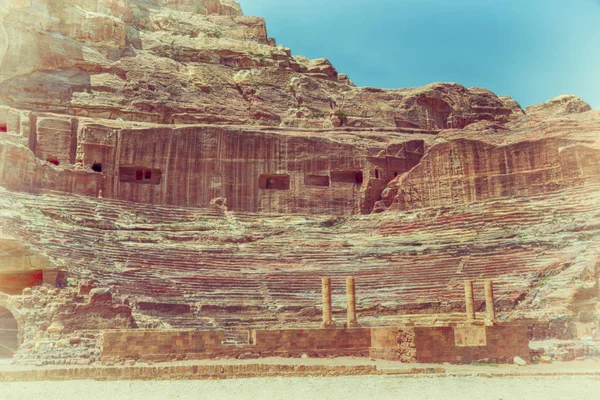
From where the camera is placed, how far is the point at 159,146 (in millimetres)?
35000

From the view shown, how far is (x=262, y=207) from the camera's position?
117 feet

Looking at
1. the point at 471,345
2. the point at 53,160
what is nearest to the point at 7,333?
the point at 53,160

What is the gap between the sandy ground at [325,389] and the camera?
1234 centimetres

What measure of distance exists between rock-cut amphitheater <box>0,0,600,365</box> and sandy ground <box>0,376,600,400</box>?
3853 millimetres

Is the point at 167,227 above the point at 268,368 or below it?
above

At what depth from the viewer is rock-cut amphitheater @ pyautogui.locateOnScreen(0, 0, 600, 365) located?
67.3 ft

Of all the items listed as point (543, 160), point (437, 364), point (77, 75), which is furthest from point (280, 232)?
point (77, 75)

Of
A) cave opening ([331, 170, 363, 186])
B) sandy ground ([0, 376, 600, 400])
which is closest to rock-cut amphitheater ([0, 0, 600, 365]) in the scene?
cave opening ([331, 170, 363, 186])

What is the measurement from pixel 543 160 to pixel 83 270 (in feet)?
68.6

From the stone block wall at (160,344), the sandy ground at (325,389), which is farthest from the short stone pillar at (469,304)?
the stone block wall at (160,344)

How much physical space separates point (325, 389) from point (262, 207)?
22.6 meters

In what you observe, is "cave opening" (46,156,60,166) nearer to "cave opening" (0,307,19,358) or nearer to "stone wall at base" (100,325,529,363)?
"cave opening" (0,307,19,358)

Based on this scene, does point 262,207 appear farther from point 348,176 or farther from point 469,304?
point 469,304

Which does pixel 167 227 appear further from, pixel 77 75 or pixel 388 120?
pixel 388 120
